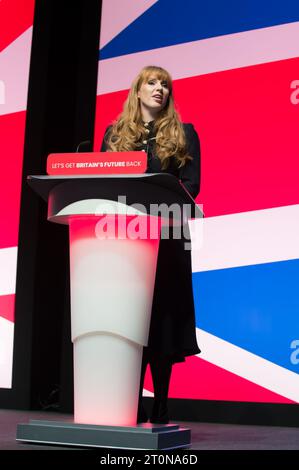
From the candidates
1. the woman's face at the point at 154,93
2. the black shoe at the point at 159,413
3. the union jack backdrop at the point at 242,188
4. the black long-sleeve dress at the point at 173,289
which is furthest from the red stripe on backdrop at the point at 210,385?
the woman's face at the point at 154,93

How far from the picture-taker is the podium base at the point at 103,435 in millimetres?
2232

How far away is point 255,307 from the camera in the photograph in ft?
12.4

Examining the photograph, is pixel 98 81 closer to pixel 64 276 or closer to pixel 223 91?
pixel 223 91

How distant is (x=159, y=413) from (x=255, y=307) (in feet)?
3.63

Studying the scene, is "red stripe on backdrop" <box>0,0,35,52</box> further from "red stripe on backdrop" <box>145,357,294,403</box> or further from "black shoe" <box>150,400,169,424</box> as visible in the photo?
"black shoe" <box>150,400,169,424</box>

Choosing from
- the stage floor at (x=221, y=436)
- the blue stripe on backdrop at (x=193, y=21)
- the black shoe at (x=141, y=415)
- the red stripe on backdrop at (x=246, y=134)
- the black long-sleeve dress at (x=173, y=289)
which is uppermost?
the blue stripe on backdrop at (x=193, y=21)

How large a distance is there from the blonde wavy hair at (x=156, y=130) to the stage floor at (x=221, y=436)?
0.92m

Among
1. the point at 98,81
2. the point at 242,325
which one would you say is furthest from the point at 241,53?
the point at 242,325

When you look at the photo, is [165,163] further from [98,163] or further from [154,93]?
[98,163]

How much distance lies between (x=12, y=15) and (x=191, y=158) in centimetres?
238

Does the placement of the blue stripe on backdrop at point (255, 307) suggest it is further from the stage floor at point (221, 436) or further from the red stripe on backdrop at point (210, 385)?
the stage floor at point (221, 436)

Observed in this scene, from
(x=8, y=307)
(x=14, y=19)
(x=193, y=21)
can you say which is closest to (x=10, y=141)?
(x=14, y=19)

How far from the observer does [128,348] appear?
231 cm

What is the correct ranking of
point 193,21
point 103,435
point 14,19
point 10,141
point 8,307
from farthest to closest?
point 14,19
point 10,141
point 8,307
point 193,21
point 103,435
